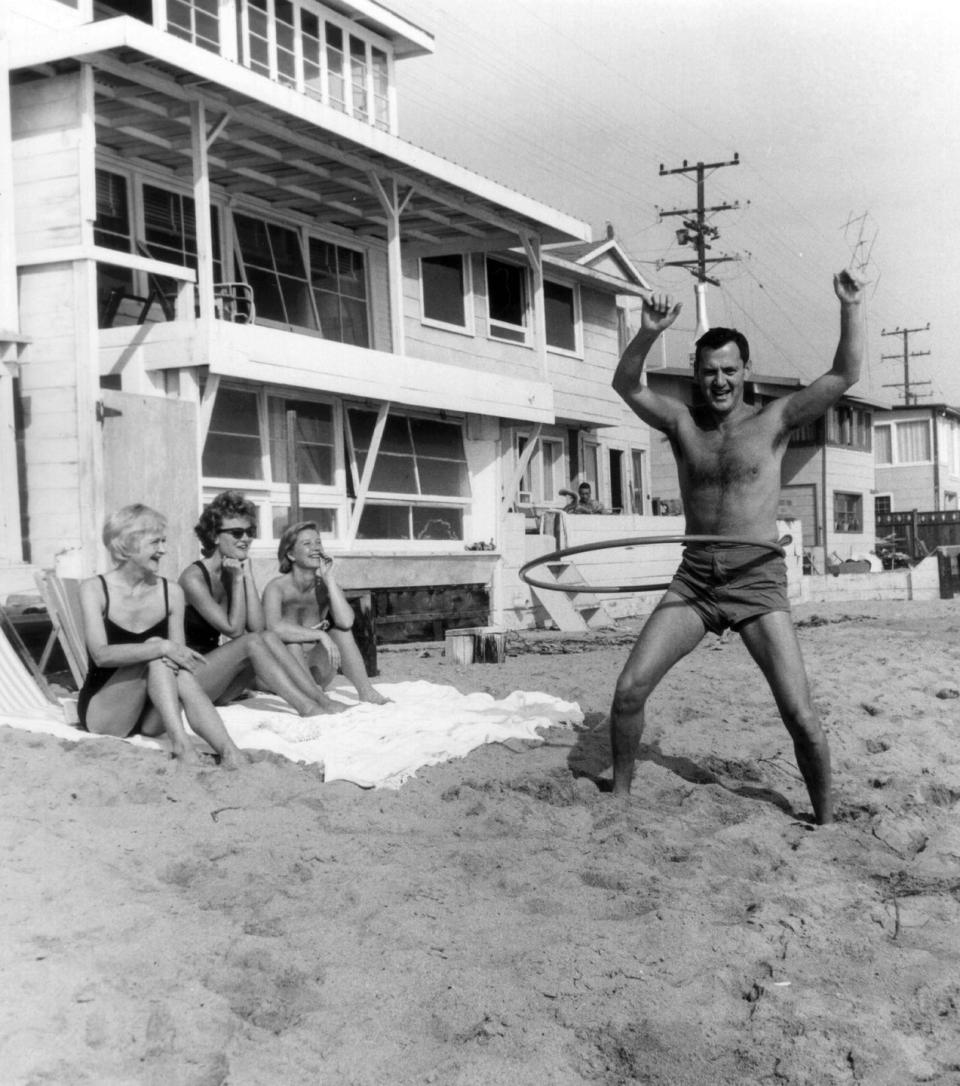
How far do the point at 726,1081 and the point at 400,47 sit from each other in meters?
18.1

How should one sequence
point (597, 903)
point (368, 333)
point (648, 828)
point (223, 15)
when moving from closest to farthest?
point (597, 903), point (648, 828), point (223, 15), point (368, 333)

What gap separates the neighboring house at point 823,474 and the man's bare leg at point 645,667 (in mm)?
29456

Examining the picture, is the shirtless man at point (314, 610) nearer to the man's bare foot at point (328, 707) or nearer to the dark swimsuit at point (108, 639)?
the man's bare foot at point (328, 707)

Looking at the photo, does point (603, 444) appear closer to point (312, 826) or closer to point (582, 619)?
point (582, 619)

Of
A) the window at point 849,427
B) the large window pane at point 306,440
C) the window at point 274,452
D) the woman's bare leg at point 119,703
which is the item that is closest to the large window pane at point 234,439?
the window at point 274,452

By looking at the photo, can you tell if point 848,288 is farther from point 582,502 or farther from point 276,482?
point 582,502

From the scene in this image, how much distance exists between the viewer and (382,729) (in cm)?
738

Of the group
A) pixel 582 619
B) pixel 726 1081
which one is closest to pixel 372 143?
pixel 582 619

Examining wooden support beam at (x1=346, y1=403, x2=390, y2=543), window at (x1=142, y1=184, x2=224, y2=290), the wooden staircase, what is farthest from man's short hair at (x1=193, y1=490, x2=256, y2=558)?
the wooden staircase

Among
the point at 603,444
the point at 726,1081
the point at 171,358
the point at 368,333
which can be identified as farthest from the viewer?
the point at 603,444

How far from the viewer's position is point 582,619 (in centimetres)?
1831

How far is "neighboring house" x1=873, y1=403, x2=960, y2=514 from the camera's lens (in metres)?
50.9

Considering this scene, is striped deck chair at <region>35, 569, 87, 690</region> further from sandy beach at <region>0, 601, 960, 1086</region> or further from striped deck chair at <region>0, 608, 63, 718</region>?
sandy beach at <region>0, 601, 960, 1086</region>

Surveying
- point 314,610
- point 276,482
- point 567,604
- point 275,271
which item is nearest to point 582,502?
point 567,604
